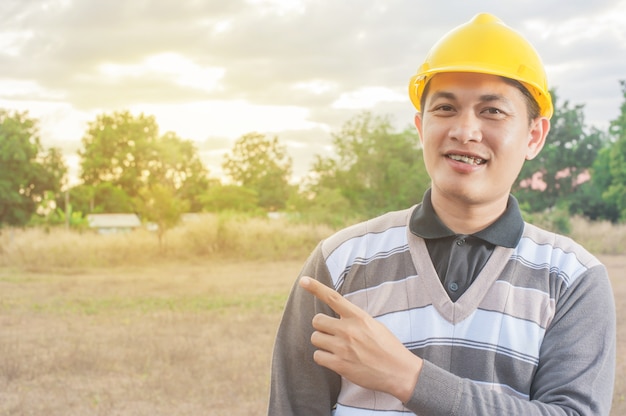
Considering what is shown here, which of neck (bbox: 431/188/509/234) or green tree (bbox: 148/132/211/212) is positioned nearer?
neck (bbox: 431/188/509/234)

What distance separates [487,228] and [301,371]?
570mm

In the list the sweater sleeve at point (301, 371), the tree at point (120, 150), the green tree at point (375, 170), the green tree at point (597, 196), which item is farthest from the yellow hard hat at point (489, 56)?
the tree at point (120, 150)

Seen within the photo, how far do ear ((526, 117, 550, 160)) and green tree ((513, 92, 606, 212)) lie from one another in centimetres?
2569

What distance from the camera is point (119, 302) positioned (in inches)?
468

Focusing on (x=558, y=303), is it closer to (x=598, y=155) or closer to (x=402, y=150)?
(x=402, y=150)

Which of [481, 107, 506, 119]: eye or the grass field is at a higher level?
[481, 107, 506, 119]: eye

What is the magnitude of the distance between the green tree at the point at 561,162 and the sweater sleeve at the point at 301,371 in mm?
25957

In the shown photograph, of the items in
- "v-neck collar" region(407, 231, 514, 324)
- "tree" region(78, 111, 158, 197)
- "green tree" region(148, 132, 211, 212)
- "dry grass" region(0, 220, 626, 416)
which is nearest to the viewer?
"v-neck collar" region(407, 231, 514, 324)

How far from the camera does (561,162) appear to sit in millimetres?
27641

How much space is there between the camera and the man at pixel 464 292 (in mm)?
1477

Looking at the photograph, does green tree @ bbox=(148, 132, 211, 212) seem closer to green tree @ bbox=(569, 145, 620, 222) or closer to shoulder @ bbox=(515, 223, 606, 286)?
green tree @ bbox=(569, 145, 620, 222)

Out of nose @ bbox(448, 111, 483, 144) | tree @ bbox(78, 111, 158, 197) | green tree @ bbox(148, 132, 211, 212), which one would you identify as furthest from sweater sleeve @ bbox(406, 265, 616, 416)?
tree @ bbox(78, 111, 158, 197)

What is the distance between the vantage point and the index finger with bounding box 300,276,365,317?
4.79ft

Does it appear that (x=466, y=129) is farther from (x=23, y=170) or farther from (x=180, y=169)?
(x=180, y=169)
